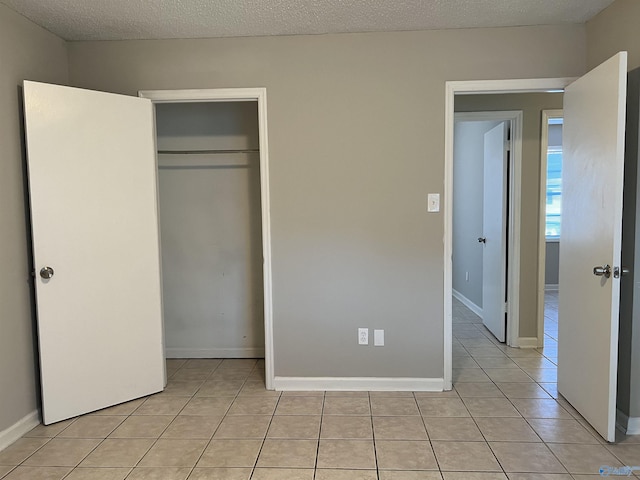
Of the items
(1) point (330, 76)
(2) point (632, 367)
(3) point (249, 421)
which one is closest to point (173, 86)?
(1) point (330, 76)

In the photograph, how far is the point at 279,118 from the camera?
274cm

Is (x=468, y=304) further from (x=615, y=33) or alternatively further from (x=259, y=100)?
(x=259, y=100)

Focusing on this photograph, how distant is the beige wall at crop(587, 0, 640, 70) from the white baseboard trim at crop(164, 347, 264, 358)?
3.14 meters

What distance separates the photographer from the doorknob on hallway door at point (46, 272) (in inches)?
92.5

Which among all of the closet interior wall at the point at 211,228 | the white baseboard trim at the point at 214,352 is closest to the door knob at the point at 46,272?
the closet interior wall at the point at 211,228

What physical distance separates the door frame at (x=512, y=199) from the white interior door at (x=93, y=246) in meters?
2.65

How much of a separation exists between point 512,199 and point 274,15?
2480 millimetres

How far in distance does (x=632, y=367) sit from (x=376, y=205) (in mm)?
1667

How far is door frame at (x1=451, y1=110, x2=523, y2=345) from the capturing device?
3.56m

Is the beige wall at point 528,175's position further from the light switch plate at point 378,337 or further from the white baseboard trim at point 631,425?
the light switch plate at point 378,337

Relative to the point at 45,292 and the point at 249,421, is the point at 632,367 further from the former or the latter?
the point at 45,292

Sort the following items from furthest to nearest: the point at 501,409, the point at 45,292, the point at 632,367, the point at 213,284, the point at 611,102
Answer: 1. the point at 213,284
2. the point at 501,409
3. the point at 45,292
4. the point at 632,367
5. the point at 611,102

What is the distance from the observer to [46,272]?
2359 mm

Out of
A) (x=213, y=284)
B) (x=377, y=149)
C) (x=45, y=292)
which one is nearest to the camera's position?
(x=45, y=292)
